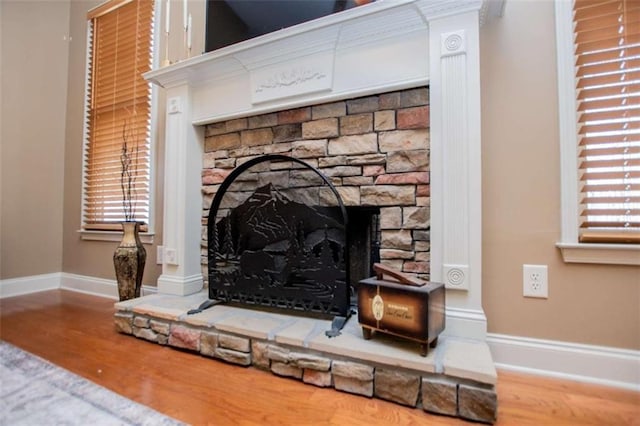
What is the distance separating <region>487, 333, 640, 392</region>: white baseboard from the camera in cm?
116

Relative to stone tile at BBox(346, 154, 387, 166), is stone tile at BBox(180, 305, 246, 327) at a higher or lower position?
lower

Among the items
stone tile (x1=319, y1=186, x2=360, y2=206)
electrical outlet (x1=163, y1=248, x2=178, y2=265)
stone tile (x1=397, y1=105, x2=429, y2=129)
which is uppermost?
stone tile (x1=397, y1=105, x2=429, y2=129)

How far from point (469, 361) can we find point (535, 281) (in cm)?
55

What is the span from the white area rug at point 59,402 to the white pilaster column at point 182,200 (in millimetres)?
716

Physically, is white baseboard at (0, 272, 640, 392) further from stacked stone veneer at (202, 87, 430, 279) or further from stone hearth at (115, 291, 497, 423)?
stacked stone veneer at (202, 87, 430, 279)

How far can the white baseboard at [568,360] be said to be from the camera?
3.81 ft

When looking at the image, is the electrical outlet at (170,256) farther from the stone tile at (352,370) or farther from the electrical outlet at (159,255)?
the stone tile at (352,370)

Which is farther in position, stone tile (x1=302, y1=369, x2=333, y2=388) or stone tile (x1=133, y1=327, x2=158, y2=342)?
stone tile (x1=133, y1=327, x2=158, y2=342)

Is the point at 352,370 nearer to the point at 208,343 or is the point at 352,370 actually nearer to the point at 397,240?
the point at 397,240

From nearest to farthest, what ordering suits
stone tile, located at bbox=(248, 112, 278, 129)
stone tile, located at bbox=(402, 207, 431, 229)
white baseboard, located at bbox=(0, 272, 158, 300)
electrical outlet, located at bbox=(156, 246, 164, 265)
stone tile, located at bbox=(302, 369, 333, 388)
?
stone tile, located at bbox=(302, 369, 333, 388), stone tile, located at bbox=(402, 207, 431, 229), stone tile, located at bbox=(248, 112, 278, 129), electrical outlet, located at bbox=(156, 246, 164, 265), white baseboard, located at bbox=(0, 272, 158, 300)

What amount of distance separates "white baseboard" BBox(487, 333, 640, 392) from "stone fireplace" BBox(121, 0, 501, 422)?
248 mm

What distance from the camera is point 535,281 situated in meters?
1.29

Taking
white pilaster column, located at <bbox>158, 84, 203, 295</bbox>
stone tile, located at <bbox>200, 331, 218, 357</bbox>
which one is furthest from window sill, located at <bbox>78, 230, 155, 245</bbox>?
stone tile, located at <bbox>200, 331, 218, 357</bbox>

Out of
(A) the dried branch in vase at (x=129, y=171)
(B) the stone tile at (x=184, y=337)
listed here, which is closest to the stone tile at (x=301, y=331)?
(B) the stone tile at (x=184, y=337)
